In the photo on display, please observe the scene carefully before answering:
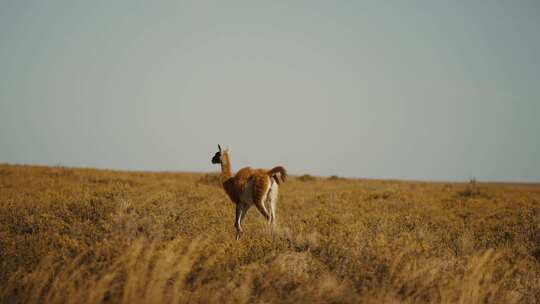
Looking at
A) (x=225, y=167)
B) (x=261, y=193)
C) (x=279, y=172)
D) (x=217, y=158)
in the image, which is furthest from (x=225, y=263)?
(x=217, y=158)

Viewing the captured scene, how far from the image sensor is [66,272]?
16.2 feet

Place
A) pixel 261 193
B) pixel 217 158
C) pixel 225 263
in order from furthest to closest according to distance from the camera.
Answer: pixel 217 158, pixel 261 193, pixel 225 263

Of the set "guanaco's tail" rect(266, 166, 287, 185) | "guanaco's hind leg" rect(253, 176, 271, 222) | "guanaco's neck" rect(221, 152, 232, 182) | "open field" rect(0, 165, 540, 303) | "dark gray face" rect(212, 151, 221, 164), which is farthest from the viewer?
"dark gray face" rect(212, 151, 221, 164)

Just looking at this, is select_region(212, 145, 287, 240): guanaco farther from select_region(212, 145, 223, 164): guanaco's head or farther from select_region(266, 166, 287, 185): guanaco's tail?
select_region(212, 145, 223, 164): guanaco's head

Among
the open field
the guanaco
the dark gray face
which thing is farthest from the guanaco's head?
the open field

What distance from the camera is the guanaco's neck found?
10390 mm

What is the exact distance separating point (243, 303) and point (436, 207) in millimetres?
12269

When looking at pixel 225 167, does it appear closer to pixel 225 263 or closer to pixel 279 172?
pixel 279 172

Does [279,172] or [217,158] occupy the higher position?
[217,158]

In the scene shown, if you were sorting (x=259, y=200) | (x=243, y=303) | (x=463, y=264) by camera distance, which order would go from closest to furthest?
(x=243, y=303) → (x=463, y=264) → (x=259, y=200)

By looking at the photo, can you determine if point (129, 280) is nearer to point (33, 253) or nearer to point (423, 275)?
point (33, 253)

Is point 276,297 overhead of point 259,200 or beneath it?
beneath

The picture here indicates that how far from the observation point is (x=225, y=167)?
1055cm

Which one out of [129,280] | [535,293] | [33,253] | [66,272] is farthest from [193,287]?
[535,293]
